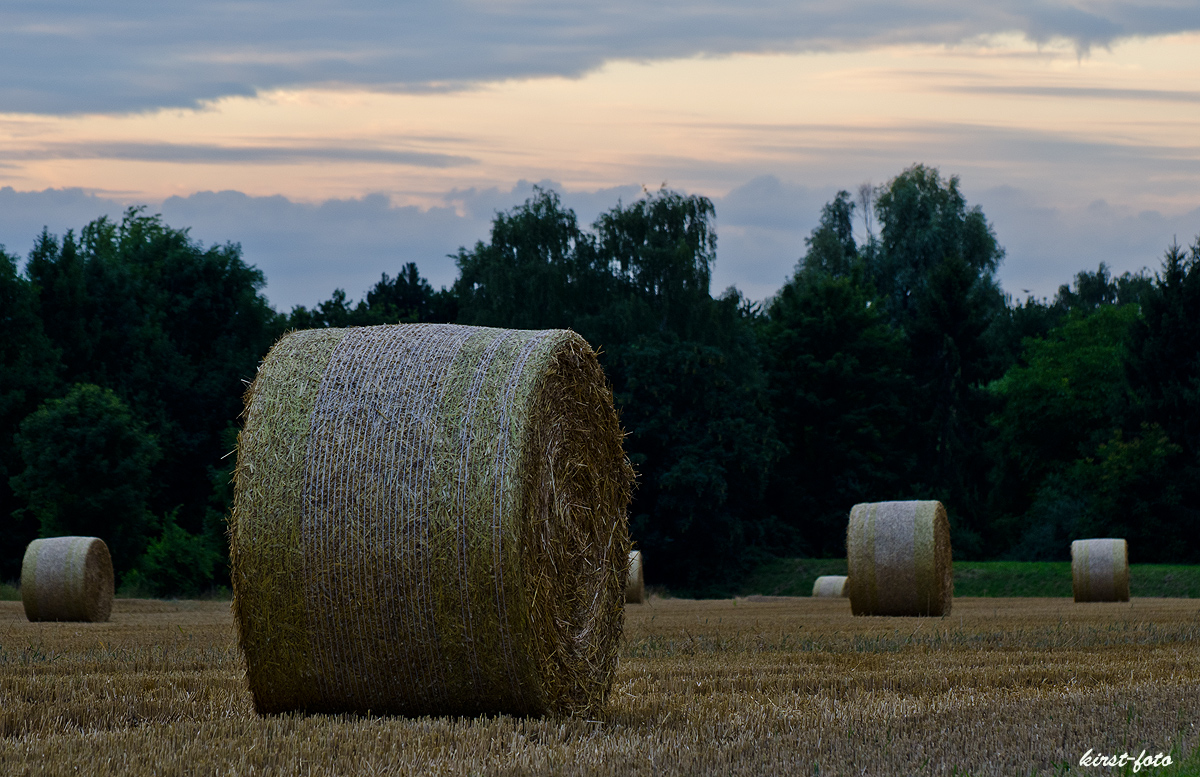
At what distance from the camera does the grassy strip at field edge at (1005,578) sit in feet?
112

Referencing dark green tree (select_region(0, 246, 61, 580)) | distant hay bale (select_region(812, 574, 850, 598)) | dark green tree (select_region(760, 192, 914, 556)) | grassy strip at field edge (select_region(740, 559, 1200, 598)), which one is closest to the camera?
distant hay bale (select_region(812, 574, 850, 598))

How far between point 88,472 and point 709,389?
1987 centimetres

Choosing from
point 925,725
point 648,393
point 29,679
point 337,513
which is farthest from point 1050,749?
point 648,393

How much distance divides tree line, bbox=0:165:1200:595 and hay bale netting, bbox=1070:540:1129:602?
1694 centimetres

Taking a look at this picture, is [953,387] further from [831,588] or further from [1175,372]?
[831,588]

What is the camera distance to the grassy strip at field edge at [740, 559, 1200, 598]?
34.2 m

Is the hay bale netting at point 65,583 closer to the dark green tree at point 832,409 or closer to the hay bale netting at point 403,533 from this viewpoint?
the hay bale netting at point 403,533

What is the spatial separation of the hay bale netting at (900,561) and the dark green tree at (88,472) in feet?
85.5

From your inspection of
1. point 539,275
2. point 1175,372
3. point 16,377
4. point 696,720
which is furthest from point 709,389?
point 696,720

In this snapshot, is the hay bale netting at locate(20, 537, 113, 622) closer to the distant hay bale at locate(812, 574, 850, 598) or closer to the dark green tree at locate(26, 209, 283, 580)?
the distant hay bale at locate(812, 574, 850, 598)

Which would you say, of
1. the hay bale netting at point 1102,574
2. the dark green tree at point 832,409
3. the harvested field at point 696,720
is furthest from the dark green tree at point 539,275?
the harvested field at point 696,720

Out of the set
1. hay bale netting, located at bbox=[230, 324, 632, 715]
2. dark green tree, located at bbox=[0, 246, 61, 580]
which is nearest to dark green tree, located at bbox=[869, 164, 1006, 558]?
dark green tree, located at bbox=[0, 246, 61, 580]

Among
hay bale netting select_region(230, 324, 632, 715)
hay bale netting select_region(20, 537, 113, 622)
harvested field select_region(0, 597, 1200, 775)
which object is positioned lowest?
hay bale netting select_region(20, 537, 113, 622)

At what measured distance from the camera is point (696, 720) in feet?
22.7
